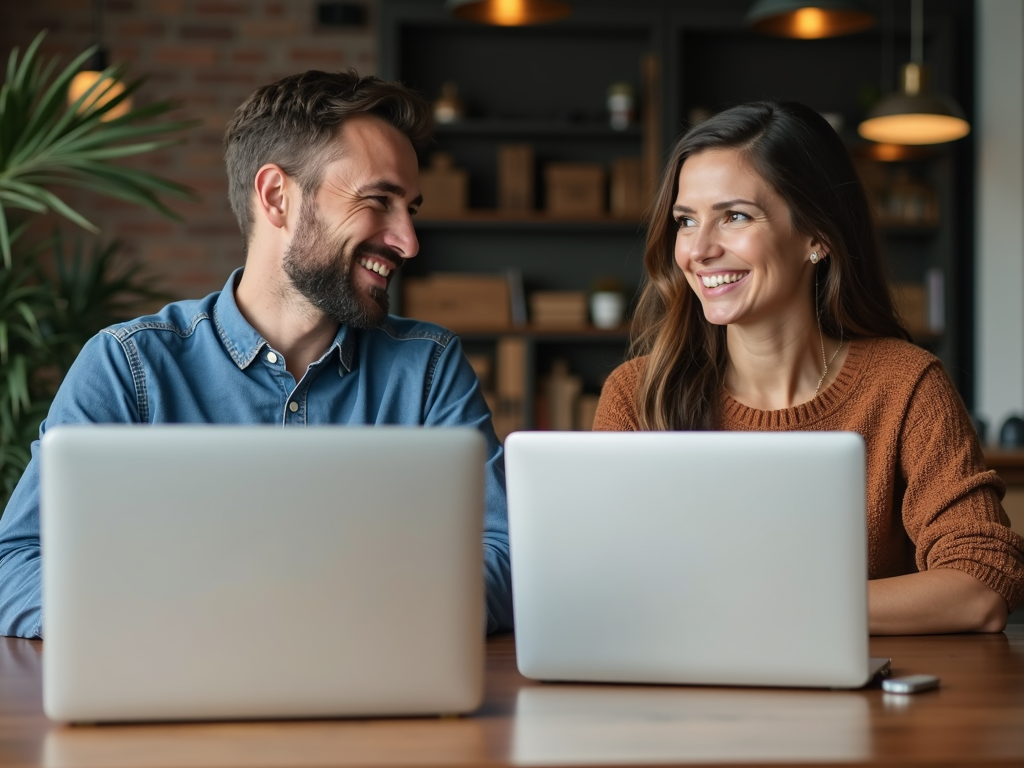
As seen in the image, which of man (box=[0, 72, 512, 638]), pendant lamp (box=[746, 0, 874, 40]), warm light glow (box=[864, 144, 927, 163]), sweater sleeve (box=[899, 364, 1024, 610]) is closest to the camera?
sweater sleeve (box=[899, 364, 1024, 610])

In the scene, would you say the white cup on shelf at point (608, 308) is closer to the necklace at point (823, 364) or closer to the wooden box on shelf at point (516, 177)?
the wooden box on shelf at point (516, 177)

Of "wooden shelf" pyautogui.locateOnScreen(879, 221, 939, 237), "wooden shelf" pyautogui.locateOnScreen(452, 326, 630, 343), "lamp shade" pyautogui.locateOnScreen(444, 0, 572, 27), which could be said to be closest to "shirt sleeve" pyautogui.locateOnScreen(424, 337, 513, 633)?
"lamp shade" pyautogui.locateOnScreen(444, 0, 572, 27)

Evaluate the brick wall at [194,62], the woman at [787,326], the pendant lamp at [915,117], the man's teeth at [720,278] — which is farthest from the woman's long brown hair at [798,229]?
the brick wall at [194,62]

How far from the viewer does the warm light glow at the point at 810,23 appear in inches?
142

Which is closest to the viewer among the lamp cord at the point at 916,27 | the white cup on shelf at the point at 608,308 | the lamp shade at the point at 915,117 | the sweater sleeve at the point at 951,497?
the sweater sleeve at the point at 951,497

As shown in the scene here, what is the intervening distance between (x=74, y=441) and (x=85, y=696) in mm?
207

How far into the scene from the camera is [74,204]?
16.6ft

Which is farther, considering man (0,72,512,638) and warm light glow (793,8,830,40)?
warm light glow (793,8,830,40)

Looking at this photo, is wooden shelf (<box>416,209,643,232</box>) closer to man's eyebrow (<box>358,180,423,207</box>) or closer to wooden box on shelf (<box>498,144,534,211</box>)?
wooden box on shelf (<box>498,144,534,211</box>)

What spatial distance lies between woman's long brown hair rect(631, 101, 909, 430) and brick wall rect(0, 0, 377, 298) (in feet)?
10.9

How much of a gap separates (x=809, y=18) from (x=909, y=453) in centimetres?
226

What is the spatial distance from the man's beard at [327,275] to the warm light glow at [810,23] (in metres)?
2.31

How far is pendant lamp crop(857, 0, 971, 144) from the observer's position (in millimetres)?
3846

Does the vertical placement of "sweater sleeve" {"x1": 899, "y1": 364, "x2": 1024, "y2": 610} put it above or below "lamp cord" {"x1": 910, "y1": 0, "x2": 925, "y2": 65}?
below
